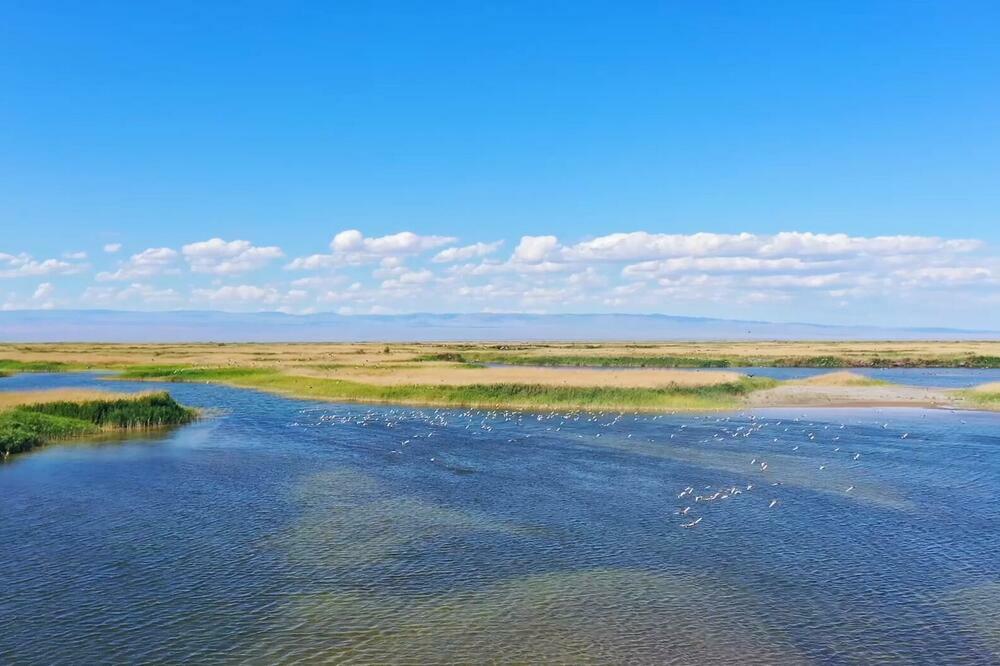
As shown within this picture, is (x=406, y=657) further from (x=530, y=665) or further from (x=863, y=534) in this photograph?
(x=863, y=534)

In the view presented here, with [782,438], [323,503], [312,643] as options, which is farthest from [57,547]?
[782,438]

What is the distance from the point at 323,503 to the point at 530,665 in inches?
650

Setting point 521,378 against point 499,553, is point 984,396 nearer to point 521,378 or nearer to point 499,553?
point 521,378

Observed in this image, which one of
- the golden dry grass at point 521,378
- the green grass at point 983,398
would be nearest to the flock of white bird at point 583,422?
the golden dry grass at point 521,378

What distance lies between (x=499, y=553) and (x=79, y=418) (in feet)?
122

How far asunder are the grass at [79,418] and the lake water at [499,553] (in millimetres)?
2762

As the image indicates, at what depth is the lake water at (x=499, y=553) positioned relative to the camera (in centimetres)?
1855

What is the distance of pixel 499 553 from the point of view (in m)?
25.2

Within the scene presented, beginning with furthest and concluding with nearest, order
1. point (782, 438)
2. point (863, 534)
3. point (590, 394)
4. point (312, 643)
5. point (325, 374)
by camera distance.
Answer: point (325, 374), point (590, 394), point (782, 438), point (863, 534), point (312, 643)

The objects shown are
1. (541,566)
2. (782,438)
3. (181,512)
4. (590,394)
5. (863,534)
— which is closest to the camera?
(541,566)

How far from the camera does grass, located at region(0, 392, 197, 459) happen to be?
1705 inches

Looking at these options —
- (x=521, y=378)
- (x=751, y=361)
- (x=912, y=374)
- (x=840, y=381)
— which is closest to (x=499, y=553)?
(x=521, y=378)

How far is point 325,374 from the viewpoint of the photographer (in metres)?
87.6

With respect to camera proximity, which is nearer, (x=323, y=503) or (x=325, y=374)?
(x=323, y=503)
